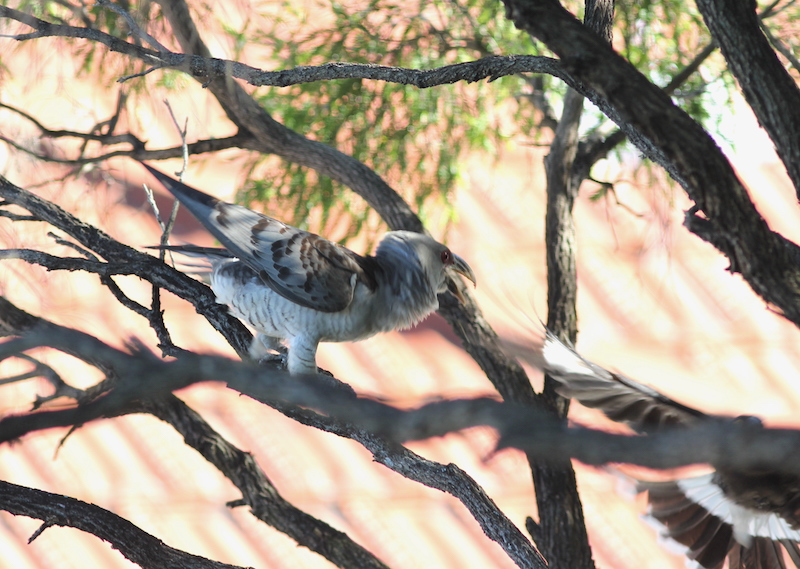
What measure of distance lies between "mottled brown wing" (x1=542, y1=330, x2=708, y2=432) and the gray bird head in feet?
0.81

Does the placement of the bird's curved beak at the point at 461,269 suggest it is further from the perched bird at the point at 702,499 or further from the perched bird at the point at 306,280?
the perched bird at the point at 702,499

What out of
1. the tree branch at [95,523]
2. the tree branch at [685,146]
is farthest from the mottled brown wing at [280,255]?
the tree branch at [685,146]

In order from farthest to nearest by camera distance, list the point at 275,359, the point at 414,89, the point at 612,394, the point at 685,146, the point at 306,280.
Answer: the point at 414,89 → the point at 275,359 → the point at 306,280 → the point at 612,394 → the point at 685,146

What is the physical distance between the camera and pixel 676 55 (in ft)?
6.94

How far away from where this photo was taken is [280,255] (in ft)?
4.48

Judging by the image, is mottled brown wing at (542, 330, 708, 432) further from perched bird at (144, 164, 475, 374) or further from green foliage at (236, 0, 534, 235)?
green foliage at (236, 0, 534, 235)

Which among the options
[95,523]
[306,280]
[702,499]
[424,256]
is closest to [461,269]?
[424,256]

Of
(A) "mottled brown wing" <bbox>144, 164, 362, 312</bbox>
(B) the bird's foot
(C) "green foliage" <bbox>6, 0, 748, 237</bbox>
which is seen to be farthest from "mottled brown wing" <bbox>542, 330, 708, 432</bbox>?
(C) "green foliage" <bbox>6, 0, 748, 237</bbox>

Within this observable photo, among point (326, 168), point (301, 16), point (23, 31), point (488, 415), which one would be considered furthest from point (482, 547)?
point (488, 415)

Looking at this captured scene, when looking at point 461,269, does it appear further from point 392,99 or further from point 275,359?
point 392,99

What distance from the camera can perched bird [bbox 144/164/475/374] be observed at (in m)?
1.34

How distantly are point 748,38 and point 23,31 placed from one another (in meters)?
1.47

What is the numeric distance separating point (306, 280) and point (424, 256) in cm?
25

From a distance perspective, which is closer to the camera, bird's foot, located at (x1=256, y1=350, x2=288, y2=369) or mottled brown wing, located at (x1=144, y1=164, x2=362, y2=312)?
mottled brown wing, located at (x1=144, y1=164, x2=362, y2=312)
